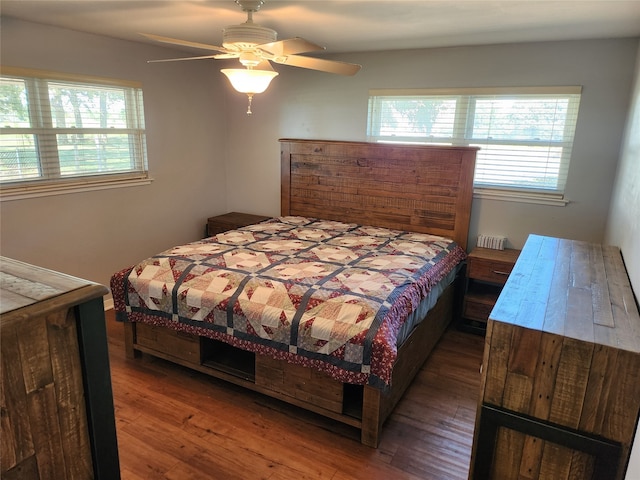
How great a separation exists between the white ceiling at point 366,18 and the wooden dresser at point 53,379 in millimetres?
1997

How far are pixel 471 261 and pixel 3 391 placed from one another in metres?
3.13

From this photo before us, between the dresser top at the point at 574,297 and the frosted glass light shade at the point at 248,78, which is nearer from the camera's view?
the dresser top at the point at 574,297

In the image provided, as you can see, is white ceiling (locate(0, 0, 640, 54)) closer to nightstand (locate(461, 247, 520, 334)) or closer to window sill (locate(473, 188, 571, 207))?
window sill (locate(473, 188, 571, 207))

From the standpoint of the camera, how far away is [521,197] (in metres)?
3.56

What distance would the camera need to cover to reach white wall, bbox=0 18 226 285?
10.3ft

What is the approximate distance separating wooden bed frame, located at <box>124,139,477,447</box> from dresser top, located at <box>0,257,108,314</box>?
1506mm

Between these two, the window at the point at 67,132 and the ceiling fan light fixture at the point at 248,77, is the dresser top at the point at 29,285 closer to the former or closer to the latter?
the ceiling fan light fixture at the point at 248,77

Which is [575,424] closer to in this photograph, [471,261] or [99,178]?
[471,261]

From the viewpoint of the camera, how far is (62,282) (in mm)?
1039

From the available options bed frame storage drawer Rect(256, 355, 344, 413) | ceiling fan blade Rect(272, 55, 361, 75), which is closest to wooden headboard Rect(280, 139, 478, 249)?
ceiling fan blade Rect(272, 55, 361, 75)

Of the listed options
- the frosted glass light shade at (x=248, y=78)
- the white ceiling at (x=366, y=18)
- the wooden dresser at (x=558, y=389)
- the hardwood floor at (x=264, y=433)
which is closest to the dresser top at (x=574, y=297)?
the wooden dresser at (x=558, y=389)

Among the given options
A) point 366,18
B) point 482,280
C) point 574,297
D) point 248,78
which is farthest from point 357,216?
point 574,297

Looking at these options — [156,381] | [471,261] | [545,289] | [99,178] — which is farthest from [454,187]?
[99,178]

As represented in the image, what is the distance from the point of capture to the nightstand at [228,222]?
455cm
